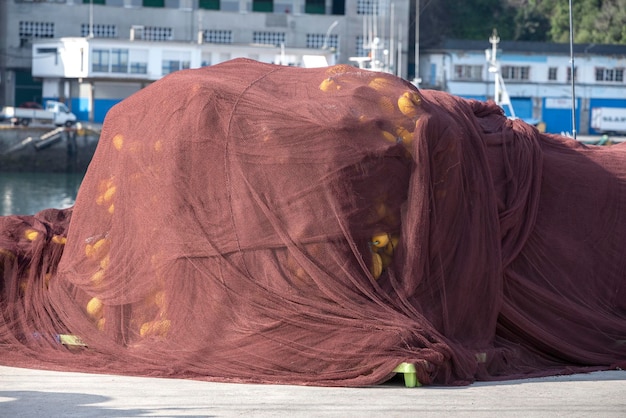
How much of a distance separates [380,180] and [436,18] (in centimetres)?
6590

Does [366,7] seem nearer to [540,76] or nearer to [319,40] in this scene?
[319,40]

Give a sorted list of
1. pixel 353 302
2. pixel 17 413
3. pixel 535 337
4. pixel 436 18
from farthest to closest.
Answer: pixel 436 18 < pixel 535 337 < pixel 353 302 < pixel 17 413

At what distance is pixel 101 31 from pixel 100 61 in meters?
5.28

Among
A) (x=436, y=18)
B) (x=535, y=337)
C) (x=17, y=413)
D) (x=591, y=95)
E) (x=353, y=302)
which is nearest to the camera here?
(x=17, y=413)

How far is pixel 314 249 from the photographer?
6668mm

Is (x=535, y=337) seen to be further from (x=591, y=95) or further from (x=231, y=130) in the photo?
(x=591, y=95)

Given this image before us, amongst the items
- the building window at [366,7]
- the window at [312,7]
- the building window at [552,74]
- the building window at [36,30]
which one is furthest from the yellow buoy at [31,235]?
the window at [312,7]

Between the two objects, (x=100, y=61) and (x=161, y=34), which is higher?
(x=161, y=34)

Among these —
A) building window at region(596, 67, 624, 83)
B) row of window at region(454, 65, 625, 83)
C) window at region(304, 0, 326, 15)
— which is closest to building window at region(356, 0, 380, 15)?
window at region(304, 0, 326, 15)

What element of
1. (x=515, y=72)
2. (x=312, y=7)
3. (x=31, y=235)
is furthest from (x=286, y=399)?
(x=312, y=7)

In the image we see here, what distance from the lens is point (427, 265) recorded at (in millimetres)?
6773

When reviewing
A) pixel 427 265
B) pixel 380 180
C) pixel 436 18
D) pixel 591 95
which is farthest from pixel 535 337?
pixel 436 18

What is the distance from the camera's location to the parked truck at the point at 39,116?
56.0 metres

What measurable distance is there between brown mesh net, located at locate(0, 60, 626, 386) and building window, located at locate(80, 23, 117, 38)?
5886 centimetres
